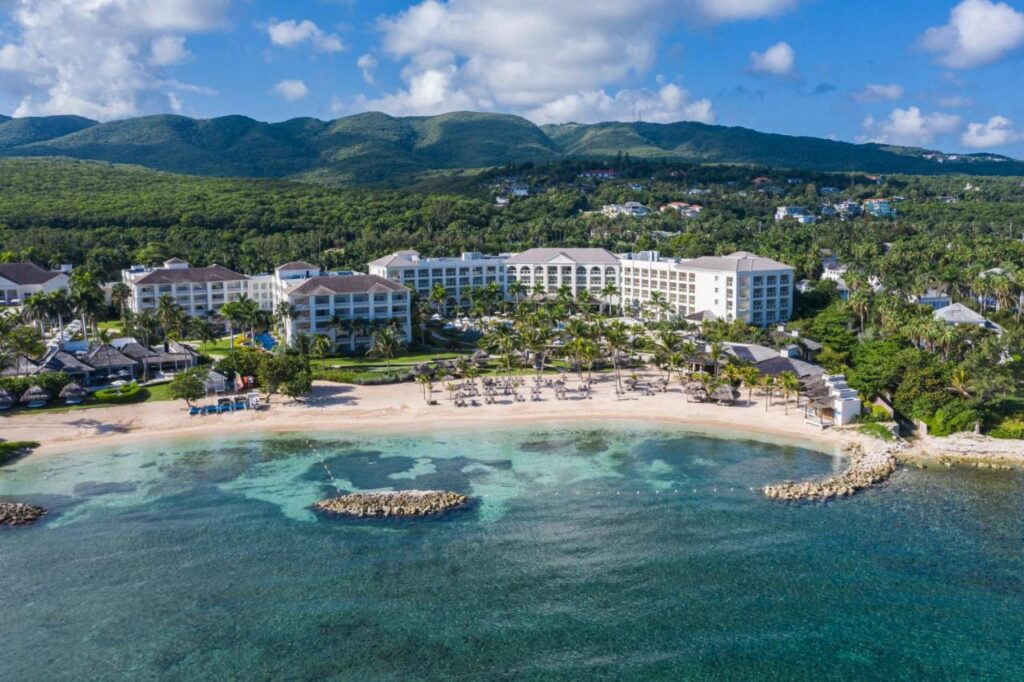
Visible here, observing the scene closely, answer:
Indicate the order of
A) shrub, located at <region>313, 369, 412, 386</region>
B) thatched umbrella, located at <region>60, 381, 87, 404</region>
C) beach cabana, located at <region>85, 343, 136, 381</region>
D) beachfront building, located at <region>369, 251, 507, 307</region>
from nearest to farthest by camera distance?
thatched umbrella, located at <region>60, 381, 87, 404</region> < beach cabana, located at <region>85, 343, 136, 381</region> < shrub, located at <region>313, 369, 412, 386</region> < beachfront building, located at <region>369, 251, 507, 307</region>

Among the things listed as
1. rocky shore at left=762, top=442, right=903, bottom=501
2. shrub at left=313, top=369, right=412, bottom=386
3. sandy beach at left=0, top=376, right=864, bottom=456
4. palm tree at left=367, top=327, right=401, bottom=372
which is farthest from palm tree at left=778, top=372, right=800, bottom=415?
palm tree at left=367, top=327, right=401, bottom=372

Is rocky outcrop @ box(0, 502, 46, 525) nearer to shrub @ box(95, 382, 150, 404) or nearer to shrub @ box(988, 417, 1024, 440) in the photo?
shrub @ box(95, 382, 150, 404)

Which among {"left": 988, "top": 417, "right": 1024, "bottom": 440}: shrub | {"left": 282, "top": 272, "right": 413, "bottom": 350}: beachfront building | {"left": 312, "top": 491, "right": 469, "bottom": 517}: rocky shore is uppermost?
{"left": 282, "top": 272, "right": 413, "bottom": 350}: beachfront building

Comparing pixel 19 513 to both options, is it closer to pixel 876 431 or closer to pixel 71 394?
pixel 71 394

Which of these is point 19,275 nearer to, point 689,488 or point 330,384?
point 330,384

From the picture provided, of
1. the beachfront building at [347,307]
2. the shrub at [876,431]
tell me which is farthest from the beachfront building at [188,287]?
the shrub at [876,431]

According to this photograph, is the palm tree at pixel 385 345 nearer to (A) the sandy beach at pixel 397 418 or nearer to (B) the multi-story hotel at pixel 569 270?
(A) the sandy beach at pixel 397 418
